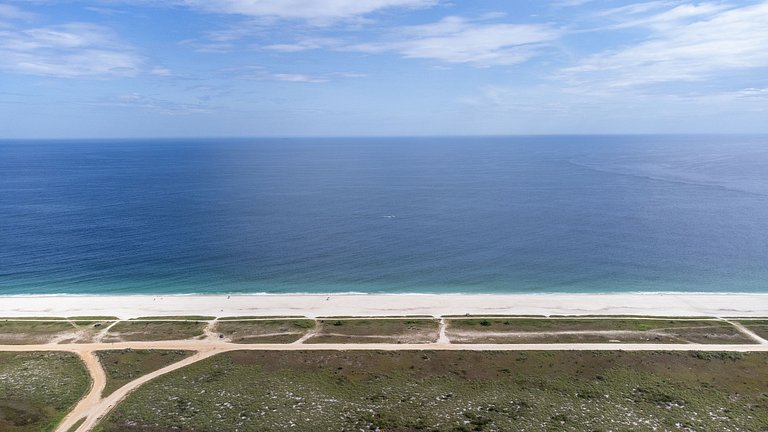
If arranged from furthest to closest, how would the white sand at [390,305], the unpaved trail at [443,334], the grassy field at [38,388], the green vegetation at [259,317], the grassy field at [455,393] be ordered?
the white sand at [390,305] < the green vegetation at [259,317] < the unpaved trail at [443,334] < the grassy field at [38,388] < the grassy field at [455,393]

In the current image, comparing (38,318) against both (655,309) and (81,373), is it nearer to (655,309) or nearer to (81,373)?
(81,373)

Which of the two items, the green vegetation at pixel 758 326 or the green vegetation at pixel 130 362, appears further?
the green vegetation at pixel 758 326

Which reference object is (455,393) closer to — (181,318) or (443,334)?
(443,334)

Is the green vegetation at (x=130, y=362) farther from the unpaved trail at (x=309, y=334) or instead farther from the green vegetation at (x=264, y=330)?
the unpaved trail at (x=309, y=334)

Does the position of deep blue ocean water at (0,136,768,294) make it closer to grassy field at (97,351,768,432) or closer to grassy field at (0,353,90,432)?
grassy field at (97,351,768,432)

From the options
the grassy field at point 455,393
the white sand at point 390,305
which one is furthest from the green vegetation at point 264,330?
the grassy field at point 455,393
